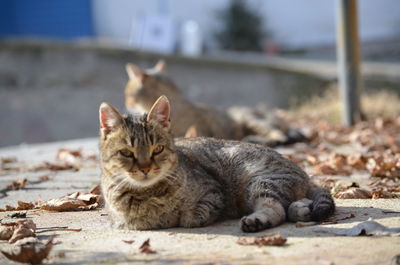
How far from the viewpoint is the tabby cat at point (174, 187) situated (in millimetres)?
3613

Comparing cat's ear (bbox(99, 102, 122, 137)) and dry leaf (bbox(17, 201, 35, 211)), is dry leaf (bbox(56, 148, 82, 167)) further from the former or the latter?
cat's ear (bbox(99, 102, 122, 137))

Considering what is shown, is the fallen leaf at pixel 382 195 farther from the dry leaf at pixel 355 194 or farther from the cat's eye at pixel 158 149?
the cat's eye at pixel 158 149

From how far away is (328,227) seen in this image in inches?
134

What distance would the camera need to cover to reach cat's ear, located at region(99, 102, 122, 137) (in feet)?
12.3

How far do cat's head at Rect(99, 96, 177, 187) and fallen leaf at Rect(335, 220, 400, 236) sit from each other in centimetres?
115

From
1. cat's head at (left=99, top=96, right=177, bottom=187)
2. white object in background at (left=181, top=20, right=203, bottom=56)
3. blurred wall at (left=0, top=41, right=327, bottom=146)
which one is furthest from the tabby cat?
white object in background at (left=181, top=20, right=203, bottom=56)

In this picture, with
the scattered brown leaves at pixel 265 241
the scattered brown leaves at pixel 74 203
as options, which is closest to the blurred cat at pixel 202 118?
the scattered brown leaves at pixel 74 203

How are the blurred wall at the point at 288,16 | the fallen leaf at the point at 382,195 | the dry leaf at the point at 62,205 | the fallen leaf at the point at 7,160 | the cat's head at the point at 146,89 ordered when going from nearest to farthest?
1. the fallen leaf at the point at 382,195
2. the dry leaf at the point at 62,205
3. the fallen leaf at the point at 7,160
4. the cat's head at the point at 146,89
5. the blurred wall at the point at 288,16

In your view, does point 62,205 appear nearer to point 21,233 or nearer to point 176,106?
point 21,233

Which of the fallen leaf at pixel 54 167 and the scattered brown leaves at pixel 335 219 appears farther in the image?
the fallen leaf at pixel 54 167

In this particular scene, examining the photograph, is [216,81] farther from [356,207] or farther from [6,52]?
[356,207]

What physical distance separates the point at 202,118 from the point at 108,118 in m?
4.27

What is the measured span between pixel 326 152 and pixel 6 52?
985cm

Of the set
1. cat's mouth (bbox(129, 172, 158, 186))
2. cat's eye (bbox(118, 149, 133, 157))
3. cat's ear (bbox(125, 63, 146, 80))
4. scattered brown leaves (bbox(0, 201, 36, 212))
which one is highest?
cat's ear (bbox(125, 63, 146, 80))
